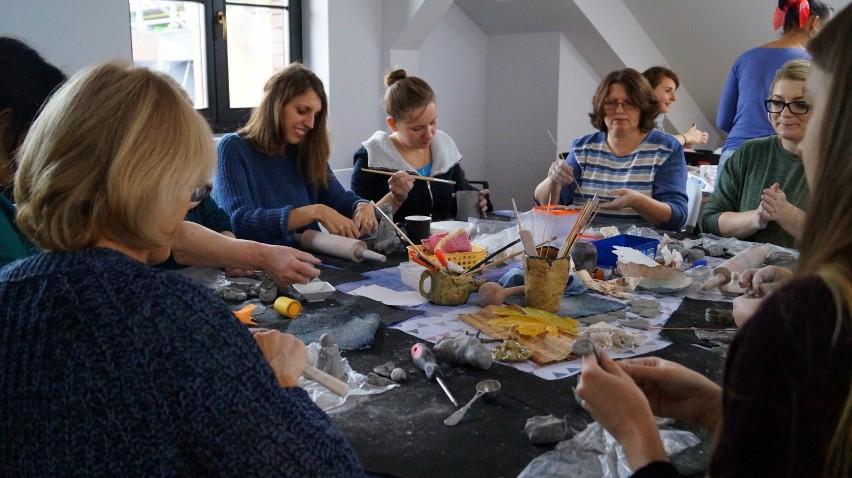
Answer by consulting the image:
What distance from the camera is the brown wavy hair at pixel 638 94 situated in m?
2.94

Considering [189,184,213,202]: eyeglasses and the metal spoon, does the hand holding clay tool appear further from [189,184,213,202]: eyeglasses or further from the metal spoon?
[189,184,213,202]: eyeglasses

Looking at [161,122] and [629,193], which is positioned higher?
[161,122]

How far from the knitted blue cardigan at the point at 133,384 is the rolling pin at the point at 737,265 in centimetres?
137

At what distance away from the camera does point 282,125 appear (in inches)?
105

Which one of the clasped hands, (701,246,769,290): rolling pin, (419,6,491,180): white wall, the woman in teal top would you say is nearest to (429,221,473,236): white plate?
(701,246,769,290): rolling pin

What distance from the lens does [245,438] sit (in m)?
0.83

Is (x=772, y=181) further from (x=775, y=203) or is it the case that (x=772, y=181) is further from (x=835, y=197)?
(x=835, y=197)

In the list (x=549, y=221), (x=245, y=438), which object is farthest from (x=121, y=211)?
(x=549, y=221)

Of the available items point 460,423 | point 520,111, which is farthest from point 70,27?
point 520,111

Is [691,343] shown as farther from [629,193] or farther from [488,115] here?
[488,115]

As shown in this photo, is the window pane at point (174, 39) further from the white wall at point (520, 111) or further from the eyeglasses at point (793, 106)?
the eyeglasses at point (793, 106)

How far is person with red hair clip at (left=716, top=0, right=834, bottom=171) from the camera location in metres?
3.47

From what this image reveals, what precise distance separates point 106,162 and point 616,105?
2.45m

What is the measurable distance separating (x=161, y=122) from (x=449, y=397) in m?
0.67
